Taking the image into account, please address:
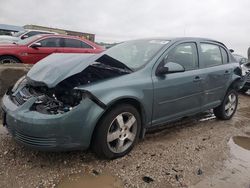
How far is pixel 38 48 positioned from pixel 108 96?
555 cm

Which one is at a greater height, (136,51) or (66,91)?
(136,51)

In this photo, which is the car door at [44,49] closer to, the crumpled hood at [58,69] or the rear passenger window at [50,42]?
the rear passenger window at [50,42]

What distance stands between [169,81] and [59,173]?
79.0 inches

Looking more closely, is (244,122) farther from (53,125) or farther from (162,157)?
(53,125)

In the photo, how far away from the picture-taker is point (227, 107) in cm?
596

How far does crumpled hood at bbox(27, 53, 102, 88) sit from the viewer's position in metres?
3.42

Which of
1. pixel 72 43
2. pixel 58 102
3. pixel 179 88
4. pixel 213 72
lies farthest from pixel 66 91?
pixel 72 43

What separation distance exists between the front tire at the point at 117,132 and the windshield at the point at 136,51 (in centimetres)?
71

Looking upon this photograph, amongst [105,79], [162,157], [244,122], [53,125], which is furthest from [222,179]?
[244,122]

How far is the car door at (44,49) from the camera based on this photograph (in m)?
8.13

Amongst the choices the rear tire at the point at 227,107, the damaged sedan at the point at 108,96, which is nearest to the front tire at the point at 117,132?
the damaged sedan at the point at 108,96

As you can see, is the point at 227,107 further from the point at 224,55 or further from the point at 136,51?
the point at 136,51

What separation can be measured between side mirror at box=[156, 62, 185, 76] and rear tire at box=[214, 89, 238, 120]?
77.8 inches

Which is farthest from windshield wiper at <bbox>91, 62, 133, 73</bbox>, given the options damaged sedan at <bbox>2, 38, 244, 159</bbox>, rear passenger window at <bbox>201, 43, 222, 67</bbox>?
rear passenger window at <bbox>201, 43, 222, 67</bbox>
